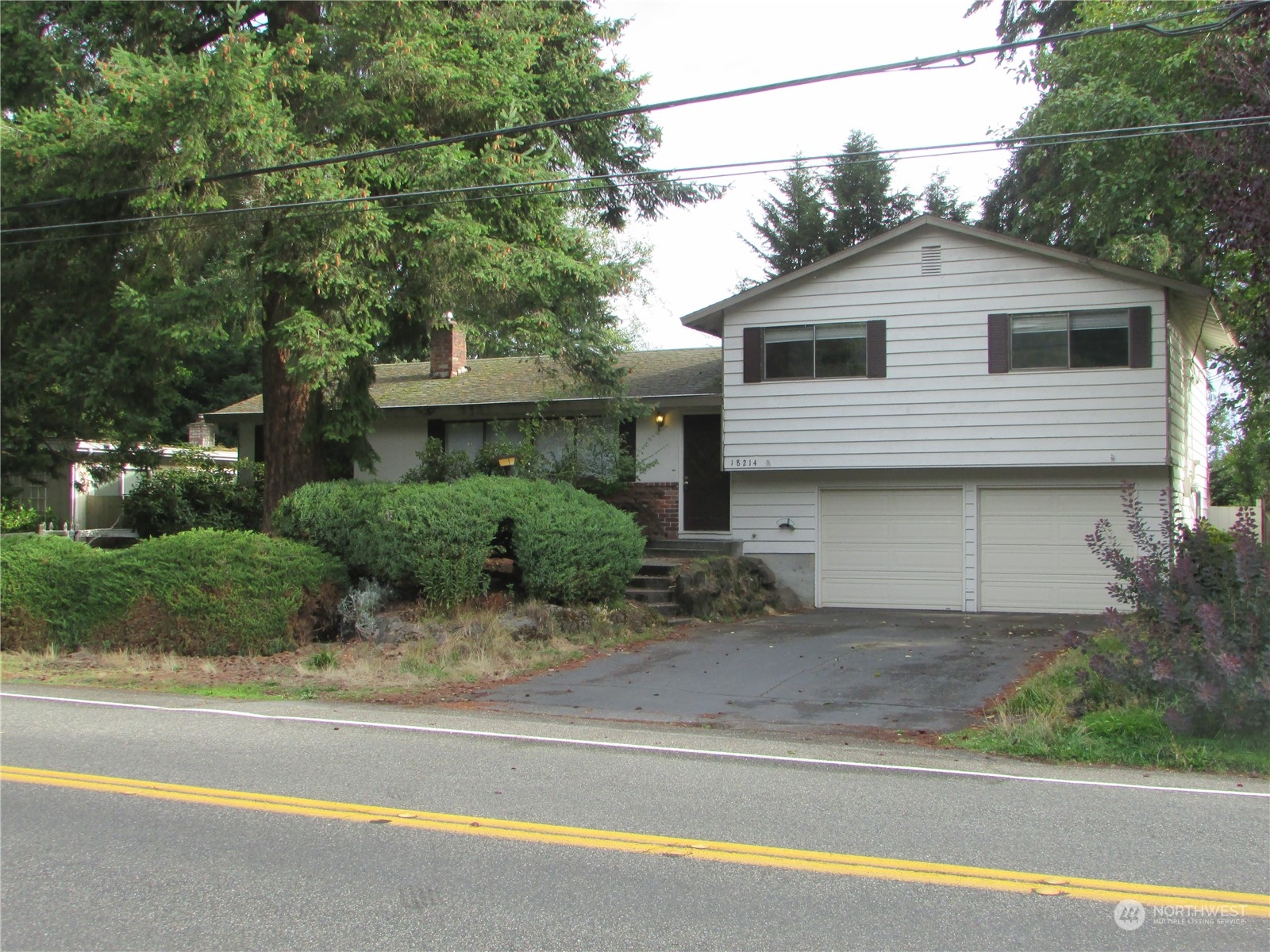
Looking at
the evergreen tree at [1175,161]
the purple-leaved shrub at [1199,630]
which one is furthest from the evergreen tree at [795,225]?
the purple-leaved shrub at [1199,630]

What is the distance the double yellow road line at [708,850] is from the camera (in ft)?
16.1

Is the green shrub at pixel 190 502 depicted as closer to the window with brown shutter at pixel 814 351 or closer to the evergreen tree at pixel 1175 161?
the window with brown shutter at pixel 814 351

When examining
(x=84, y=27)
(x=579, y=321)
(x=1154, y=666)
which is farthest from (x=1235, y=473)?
(x=84, y=27)

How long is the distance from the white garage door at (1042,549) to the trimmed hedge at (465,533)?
6301mm

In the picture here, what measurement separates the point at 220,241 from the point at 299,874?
1118 centimetres

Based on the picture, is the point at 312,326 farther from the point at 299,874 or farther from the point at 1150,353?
the point at 1150,353

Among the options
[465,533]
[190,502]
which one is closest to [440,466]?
[465,533]

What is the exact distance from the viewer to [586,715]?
9750 mm

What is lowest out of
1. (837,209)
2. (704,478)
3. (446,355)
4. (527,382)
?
(704,478)

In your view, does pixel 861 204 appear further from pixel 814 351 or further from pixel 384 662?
pixel 384 662

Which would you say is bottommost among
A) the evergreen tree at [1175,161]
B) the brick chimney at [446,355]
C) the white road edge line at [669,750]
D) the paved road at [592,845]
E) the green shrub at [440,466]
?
the white road edge line at [669,750]

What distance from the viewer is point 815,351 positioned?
59.7 feet

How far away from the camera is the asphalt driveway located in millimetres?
9758

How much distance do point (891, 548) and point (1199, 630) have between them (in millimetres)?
9456
